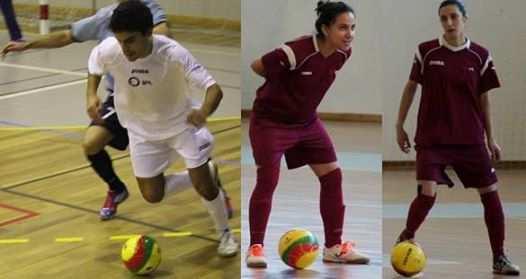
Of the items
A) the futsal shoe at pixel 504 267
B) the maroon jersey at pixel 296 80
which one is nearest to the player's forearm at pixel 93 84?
the maroon jersey at pixel 296 80

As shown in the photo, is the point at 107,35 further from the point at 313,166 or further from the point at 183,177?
the point at 313,166

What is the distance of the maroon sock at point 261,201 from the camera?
200 cm

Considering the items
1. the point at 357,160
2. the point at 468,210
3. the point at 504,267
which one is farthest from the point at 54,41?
the point at 504,267

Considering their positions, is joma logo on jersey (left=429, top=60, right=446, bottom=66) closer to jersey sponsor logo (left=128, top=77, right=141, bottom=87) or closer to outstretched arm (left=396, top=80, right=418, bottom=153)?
outstretched arm (left=396, top=80, right=418, bottom=153)

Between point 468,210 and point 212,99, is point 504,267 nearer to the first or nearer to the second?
point 468,210

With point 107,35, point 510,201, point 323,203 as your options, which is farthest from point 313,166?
point 107,35

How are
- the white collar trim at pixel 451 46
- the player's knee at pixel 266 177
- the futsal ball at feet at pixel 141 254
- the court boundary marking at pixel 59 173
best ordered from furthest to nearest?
the player's knee at pixel 266 177 → the white collar trim at pixel 451 46 → the futsal ball at feet at pixel 141 254 → the court boundary marking at pixel 59 173

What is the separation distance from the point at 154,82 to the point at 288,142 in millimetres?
579

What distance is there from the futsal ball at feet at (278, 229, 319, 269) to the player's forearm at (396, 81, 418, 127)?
0.51 meters

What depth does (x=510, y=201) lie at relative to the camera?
7.13ft

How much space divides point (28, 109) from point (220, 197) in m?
0.45

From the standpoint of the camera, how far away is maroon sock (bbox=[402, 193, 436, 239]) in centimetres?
198

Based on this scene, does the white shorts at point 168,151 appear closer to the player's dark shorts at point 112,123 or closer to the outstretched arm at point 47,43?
the player's dark shorts at point 112,123

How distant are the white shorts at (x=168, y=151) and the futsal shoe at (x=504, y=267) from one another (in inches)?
38.3
